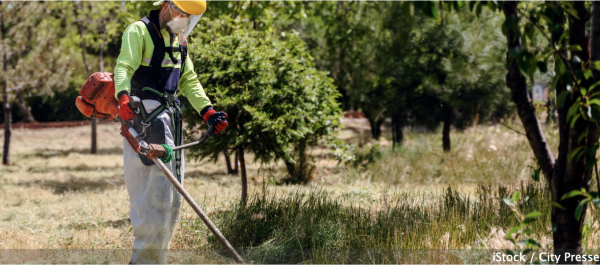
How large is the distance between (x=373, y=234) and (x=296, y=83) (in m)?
2.43

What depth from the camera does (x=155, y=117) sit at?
323cm

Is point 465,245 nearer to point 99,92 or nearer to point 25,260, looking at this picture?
point 99,92

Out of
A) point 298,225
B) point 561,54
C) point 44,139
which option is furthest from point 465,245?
point 44,139

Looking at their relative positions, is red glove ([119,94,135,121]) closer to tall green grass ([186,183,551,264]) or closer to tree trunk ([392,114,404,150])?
tall green grass ([186,183,551,264])

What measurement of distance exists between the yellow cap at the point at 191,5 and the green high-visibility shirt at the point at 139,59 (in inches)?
9.0

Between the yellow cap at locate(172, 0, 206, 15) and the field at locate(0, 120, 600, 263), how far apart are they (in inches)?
69.7

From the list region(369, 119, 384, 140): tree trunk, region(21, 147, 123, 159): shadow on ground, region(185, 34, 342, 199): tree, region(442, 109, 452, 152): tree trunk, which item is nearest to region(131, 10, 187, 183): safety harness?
region(185, 34, 342, 199): tree

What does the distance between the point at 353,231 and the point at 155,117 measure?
1.74m

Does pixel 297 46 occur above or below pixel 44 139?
above

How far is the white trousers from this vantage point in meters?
3.23

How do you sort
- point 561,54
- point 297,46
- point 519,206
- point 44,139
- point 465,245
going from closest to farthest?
1. point 561,54
2. point 465,245
3. point 519,206
4. point 297,46
5. point 44,139

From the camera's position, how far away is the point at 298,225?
392 cm

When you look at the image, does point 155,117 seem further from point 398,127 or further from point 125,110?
point 398,127

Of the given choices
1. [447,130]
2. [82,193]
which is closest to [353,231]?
[82,193]
